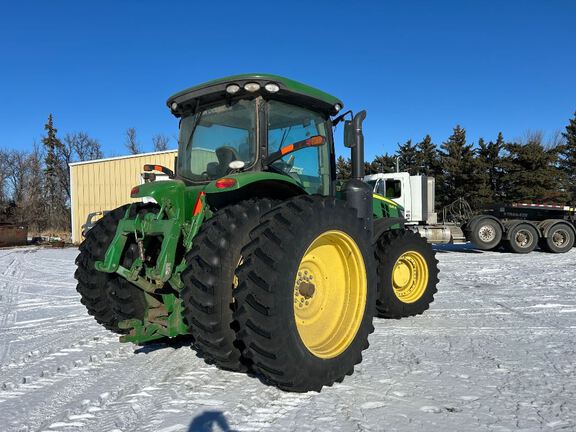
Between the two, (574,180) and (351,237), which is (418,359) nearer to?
(351,237)

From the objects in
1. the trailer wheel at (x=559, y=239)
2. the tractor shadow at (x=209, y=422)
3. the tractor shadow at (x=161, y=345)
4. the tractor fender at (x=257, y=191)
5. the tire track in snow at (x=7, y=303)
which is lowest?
the tire track in snow at (x=7, y=303)

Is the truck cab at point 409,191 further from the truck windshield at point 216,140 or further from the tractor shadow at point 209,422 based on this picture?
the tractor shadow at point 209,422

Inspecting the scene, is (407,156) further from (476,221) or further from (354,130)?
(354,130)

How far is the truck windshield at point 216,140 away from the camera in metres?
3.88

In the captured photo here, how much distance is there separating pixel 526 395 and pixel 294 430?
160 centimetres

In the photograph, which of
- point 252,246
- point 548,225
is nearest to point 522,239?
point 548,225

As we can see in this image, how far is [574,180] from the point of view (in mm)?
34125

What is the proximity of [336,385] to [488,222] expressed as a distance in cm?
1335

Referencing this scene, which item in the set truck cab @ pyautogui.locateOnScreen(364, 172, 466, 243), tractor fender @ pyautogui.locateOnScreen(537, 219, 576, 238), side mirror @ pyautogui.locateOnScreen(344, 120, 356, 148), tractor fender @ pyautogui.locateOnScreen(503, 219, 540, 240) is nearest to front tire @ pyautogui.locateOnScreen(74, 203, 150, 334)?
side mirror @ pyautogui.locateOnScreen(344, 120, 356, 148)

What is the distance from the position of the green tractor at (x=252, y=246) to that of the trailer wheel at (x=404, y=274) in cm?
92

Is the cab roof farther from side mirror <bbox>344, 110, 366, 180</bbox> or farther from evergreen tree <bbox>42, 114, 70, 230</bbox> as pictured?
evergreen tree <bbox>42, 114, 70, 230</bbox>

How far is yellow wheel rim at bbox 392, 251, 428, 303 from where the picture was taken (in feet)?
18.8

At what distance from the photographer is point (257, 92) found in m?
3.74

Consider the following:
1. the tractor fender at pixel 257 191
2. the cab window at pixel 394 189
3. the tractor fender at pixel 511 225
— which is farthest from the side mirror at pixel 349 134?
the tractor fender at pixel 511 225
